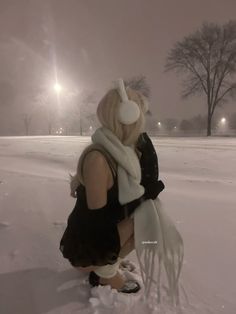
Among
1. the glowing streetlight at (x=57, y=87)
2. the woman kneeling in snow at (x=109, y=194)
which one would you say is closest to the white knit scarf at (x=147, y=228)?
the woman kneeling in snow at (x=109, y=194)

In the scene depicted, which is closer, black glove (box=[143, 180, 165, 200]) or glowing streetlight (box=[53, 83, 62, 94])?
black glove (box=[143, 180, 165, 200])

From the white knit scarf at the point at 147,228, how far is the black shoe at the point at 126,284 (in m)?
0.08

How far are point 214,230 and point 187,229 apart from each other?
0.19 metres

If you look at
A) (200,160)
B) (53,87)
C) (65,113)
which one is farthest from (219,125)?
(200,160)

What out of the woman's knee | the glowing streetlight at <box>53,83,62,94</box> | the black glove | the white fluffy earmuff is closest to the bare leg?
the woman's knee

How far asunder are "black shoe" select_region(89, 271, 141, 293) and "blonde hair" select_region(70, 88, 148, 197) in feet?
1.59

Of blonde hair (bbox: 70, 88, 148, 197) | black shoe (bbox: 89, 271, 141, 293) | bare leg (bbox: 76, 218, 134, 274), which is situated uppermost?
blonde hair (bbox: 70, 88, 148, 197)

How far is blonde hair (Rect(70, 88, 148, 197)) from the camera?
1.64 meters

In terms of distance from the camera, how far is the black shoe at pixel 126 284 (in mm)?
1650

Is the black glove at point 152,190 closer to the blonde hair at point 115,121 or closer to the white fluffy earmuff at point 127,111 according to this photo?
the blonde hair at point 115,121

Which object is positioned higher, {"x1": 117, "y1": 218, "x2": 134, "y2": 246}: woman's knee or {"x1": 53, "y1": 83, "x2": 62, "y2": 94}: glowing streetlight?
{"x1": 53, "y1": 83, "x2": 62, "y2": 94}: glowing streetlight

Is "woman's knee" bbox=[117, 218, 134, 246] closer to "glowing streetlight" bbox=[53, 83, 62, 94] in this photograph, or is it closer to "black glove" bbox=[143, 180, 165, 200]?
"black glove" bbox=[143, 180, 165, 200]

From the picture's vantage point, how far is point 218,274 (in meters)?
1.85

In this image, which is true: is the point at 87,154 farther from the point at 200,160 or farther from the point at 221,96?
the point at 221,96
